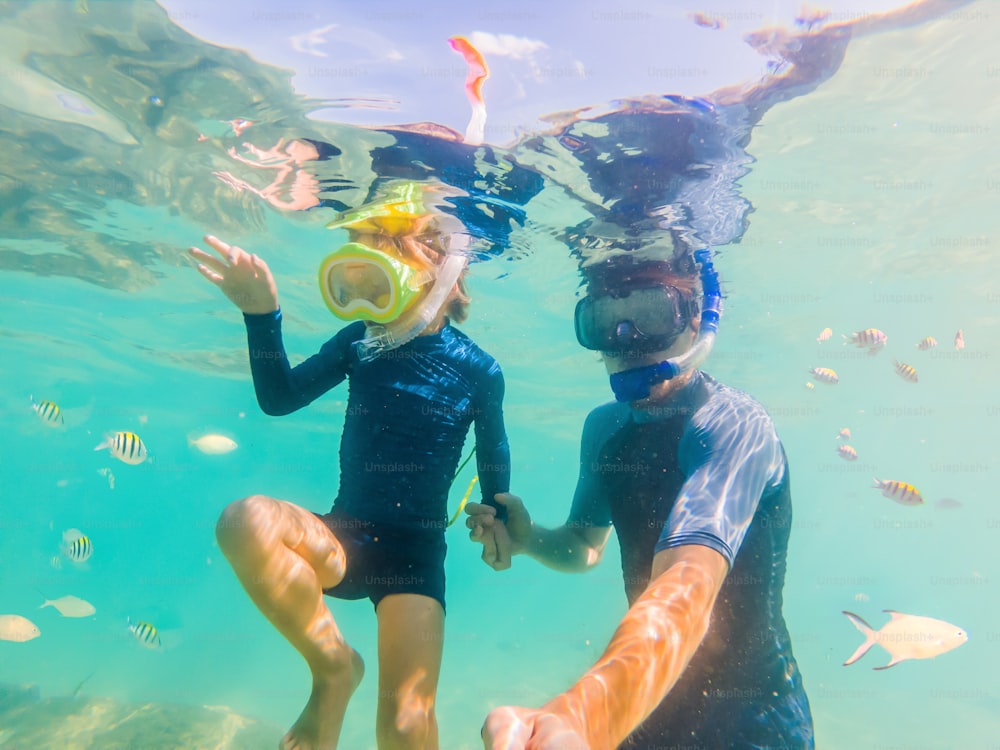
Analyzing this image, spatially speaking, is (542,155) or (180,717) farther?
(180,717)

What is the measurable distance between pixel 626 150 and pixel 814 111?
3.34 m

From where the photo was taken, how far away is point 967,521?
94.4 meters

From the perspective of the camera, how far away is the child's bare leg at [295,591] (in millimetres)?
3090

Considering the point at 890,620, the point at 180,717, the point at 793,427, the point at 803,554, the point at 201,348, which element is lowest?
the point at 803,554

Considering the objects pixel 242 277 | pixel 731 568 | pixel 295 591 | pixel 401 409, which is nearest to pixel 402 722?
pixel 295 591

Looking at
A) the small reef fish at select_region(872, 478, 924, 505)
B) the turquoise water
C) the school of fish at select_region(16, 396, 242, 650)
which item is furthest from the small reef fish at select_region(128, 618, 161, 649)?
the small reef fish at select_region(872, 478, 924, 505)

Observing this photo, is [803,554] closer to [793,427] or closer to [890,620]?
[793,427]

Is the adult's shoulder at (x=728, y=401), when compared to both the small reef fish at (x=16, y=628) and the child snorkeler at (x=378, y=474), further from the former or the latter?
the small reef fish at (x=16, y=628)

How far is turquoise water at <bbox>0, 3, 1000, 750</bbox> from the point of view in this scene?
8.77 metres

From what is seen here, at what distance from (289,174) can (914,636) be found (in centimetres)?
1158

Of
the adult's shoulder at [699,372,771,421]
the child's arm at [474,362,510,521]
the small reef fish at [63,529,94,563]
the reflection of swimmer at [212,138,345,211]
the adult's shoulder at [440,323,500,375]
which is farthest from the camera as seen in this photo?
the small reef fish at [63,529,94,563]

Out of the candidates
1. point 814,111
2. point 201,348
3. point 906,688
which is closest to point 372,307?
point 814,111

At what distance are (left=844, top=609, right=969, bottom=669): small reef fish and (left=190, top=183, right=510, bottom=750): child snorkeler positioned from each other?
5.22 meters

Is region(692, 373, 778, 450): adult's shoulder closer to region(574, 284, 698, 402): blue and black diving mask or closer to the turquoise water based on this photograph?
region(574, 284, 698, 402): blue and black diving mask
